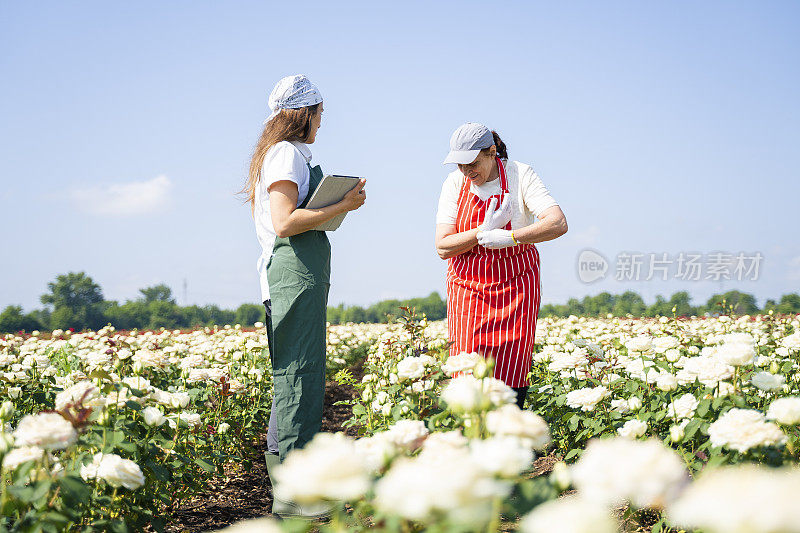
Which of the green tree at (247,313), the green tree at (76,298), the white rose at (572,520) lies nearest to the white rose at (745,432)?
the white rose at (572,520)

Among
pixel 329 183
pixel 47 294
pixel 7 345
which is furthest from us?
pixel 47 294

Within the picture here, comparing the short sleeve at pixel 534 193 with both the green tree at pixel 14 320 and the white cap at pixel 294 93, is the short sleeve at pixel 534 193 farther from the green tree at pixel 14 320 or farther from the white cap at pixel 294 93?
the green tree at pixel 14 320

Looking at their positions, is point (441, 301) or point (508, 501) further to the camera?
point (441, 301)

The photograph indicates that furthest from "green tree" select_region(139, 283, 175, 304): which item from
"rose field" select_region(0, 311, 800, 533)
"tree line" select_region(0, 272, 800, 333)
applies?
"rose field" select_region(0, 311, 800, 533)

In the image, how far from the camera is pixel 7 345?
5.22 meters

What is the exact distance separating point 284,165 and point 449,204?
0.81 meters

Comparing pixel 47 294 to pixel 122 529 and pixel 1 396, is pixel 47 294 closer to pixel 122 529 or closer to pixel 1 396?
pixel 1 396

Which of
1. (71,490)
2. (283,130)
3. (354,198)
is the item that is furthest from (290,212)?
(71,490)

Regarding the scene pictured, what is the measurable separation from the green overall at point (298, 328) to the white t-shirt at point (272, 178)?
61 mm

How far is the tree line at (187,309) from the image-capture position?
11320mm

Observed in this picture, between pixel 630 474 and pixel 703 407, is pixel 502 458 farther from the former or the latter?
pixel 703 407

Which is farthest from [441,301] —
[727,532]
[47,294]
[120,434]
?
[727,532]

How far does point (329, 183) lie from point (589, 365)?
1.93 metres

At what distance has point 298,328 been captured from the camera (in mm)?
2828
